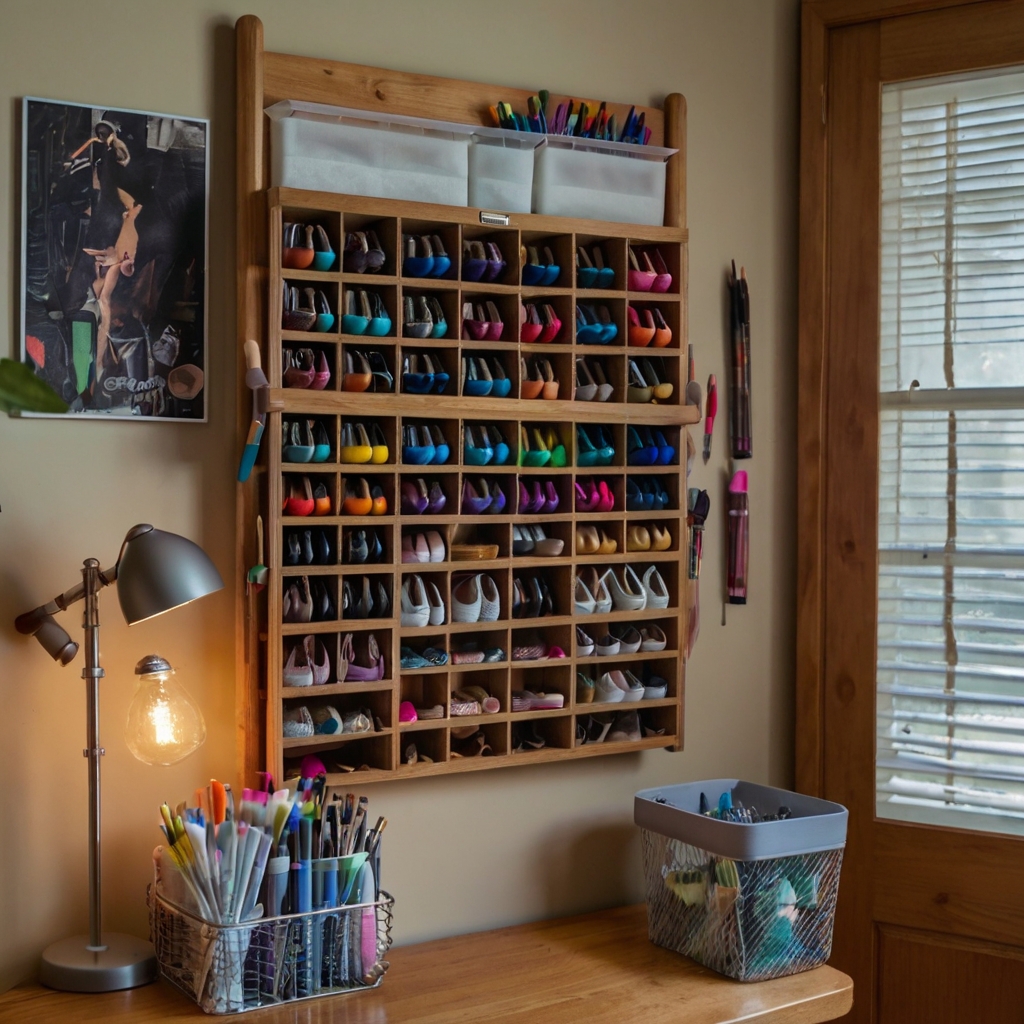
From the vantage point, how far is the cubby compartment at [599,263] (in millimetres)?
1983

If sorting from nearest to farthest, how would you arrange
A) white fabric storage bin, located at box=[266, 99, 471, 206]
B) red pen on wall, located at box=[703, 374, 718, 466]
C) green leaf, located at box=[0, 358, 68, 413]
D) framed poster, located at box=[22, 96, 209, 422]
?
green leaf, located at box=[0, 358, 68, 413] < framed poster, located at box=[22, 96, 209, 422] < white fabric storage bin, located at box=[266, 99, 471, 206] < red pen on wall, located at box=[703, 374, 718, 466]

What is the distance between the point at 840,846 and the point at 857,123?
1336mm

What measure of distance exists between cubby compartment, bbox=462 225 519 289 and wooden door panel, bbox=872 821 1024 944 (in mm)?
1253

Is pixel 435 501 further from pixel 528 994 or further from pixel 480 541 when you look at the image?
pixel 528 994

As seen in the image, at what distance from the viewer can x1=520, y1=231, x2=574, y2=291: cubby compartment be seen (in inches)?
Answer: 76.0

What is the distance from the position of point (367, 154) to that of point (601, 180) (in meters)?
0.43

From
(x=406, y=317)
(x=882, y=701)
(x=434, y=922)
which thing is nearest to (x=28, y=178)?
(x=406, y=317)

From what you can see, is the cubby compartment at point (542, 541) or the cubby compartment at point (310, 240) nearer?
the cubby compartment at point (310, 240)

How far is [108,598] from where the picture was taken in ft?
5.64

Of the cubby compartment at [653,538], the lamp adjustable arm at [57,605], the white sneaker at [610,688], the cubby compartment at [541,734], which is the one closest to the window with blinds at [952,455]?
the cubby compartment at [653,538]

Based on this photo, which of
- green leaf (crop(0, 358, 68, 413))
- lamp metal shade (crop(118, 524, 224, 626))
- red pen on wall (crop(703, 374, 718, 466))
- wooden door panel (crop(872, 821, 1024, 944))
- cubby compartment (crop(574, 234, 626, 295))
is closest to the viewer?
green leaf (crop(0, 358, 68, 413))

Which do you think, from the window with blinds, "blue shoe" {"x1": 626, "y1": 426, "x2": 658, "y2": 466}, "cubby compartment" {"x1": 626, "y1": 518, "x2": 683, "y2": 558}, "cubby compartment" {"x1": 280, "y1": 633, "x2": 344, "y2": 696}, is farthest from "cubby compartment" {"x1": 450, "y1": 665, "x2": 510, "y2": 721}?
the window with blinds

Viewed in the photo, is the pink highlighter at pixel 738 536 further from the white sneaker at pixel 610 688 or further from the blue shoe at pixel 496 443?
the blue shoe at pixel 496 443

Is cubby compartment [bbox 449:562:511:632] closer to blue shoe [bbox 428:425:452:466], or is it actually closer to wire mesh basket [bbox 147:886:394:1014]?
blue shoe [bbox 428:425:452:466]
